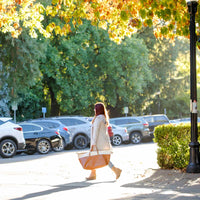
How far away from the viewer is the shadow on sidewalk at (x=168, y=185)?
9625 mm

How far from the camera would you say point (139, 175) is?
1328 centimetres

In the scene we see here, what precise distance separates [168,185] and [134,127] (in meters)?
25.6

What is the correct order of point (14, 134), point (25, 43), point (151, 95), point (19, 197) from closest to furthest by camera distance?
point (19, 197)
point (14, 134)
point (25, 43)
point (151, 95)

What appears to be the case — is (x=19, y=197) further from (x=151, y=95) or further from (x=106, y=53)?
(x=151, y=95)

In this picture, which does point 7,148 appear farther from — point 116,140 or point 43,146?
point 116,140

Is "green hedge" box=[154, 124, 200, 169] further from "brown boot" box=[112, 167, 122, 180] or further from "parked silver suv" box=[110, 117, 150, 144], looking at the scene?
"parked silver suv" box=[110, 117, 150, 144]

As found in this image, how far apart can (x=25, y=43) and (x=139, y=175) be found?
17902 mm

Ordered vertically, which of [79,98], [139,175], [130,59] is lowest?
[139,175]

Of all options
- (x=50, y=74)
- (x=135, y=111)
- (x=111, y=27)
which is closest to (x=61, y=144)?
(x=111, y=27)

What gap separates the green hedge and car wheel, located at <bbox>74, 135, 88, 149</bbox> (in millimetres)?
15388

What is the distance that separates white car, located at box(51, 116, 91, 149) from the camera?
96.7ft

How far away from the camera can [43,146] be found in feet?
82.9

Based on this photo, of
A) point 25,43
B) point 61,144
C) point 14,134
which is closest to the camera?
point 14,134

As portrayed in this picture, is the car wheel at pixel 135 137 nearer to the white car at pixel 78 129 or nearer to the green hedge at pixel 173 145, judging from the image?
the white car at pixel 78 129
